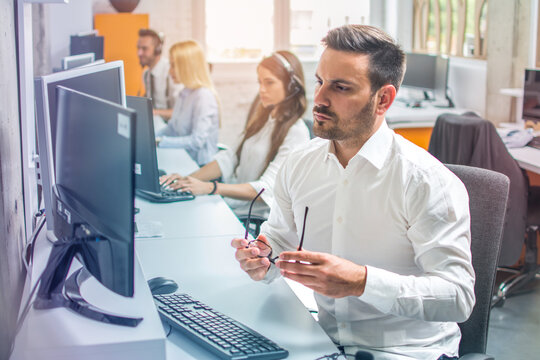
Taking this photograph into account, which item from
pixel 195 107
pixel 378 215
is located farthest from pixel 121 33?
pixel 378 215

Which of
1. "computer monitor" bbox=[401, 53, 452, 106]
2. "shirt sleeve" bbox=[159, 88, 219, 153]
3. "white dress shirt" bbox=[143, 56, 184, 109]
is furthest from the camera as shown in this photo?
"white dress shirt" bbox=[143, 56, 184, 109]

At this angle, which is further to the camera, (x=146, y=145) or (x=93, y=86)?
(x=146, y=145)

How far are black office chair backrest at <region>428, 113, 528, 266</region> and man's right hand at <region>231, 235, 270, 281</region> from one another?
202 centimetres

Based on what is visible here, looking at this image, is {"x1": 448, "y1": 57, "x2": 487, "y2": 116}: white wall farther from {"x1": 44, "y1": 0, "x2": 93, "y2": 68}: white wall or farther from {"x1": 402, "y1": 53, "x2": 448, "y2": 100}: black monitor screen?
{"x1": 44, "y1": 0, "x2": 93, "y2": 68}: white wall

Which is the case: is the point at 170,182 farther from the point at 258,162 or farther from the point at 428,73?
the point at 428,73

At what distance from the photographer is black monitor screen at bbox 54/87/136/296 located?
1.09m

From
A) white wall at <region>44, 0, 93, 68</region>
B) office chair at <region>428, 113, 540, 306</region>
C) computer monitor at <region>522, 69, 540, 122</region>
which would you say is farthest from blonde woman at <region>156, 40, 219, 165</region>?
computer monitor at <region>522, 69, 540, 122</region>

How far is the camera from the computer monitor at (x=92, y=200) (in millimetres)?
1101

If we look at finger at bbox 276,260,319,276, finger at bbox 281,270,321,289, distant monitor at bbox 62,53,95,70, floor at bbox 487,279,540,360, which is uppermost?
distant monitor at bbox 62,53,95,70

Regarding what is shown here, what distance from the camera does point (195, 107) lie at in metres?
4.50

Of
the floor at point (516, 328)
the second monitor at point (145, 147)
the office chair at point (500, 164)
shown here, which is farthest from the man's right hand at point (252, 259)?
the office chair at point (500, 164)

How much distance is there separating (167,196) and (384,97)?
1.35m

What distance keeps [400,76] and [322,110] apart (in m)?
0.24

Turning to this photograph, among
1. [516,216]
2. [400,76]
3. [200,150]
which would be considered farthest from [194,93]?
[400,76]
